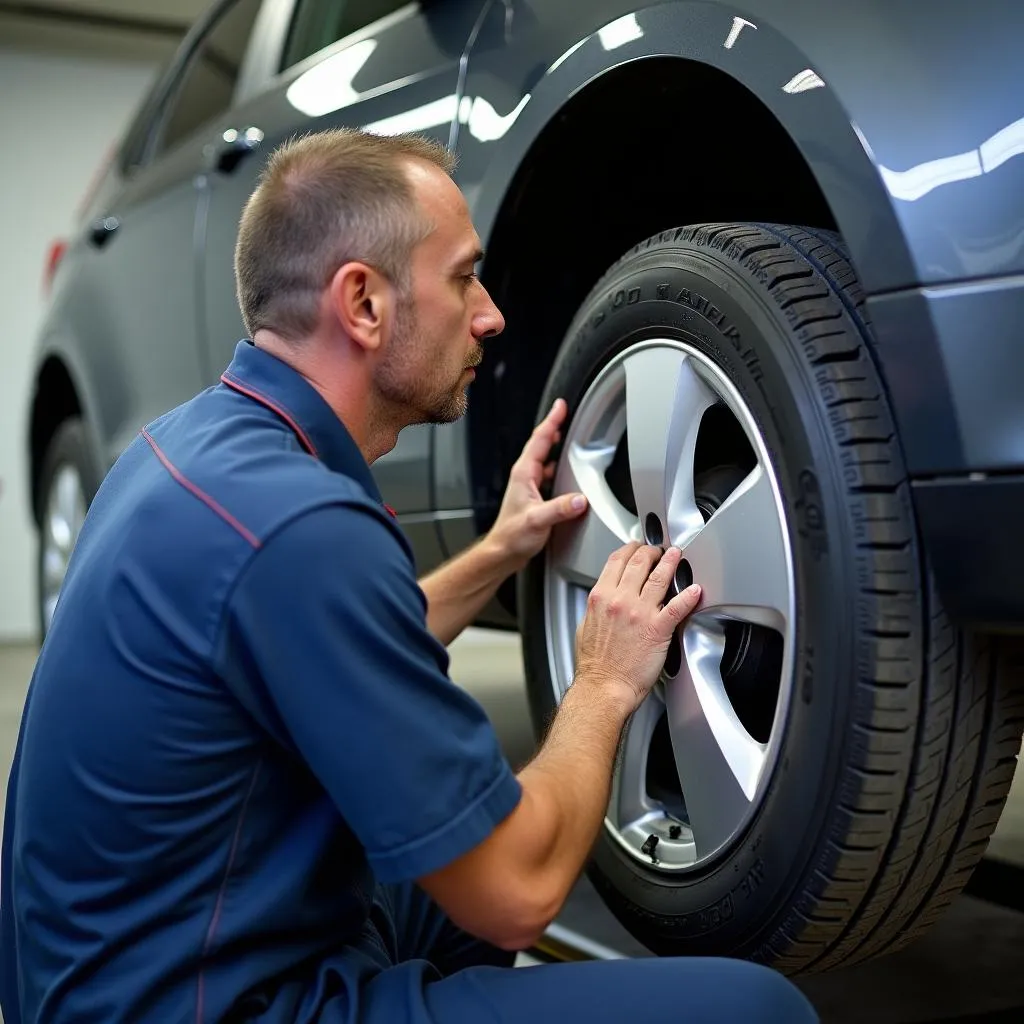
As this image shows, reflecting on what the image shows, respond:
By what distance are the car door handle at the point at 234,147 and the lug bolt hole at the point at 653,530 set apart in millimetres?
1082

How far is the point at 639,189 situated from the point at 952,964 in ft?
3.29

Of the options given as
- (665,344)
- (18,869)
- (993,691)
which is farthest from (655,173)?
(18,869)

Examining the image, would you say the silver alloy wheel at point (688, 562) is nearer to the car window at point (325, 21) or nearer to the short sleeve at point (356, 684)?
the short sleeve at point (356, 684)

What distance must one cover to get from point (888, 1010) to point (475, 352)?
822 mm

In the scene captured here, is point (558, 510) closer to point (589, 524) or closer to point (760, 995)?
point (589, 524)

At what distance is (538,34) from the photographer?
1387 mm

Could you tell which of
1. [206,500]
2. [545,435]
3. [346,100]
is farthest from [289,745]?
[346,100]

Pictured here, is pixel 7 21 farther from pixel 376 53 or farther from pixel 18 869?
pixel 18 869

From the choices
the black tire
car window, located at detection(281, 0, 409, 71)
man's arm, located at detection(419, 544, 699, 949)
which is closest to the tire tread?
the black tire

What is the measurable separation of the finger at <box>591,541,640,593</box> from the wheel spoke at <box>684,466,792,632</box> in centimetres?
8

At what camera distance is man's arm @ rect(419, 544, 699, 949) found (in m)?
0.88

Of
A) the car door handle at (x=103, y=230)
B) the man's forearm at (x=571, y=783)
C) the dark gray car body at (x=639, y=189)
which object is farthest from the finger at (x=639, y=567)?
the car door handle at (x=103, y=230)

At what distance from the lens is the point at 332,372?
3.43 ft

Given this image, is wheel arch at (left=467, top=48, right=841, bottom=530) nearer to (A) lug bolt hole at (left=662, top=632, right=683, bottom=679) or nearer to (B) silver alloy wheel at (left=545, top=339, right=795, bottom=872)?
(B) silver alloy wheel at (left=545, top=339, right=795, bottom=872)
